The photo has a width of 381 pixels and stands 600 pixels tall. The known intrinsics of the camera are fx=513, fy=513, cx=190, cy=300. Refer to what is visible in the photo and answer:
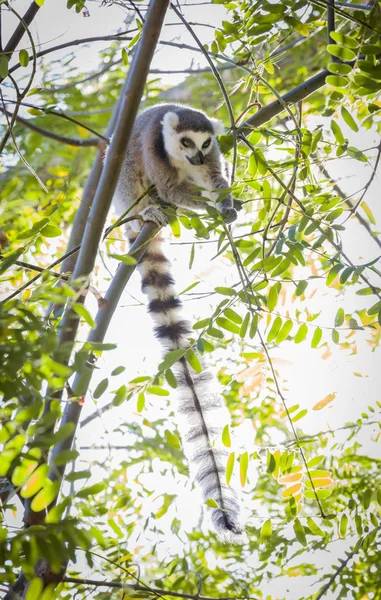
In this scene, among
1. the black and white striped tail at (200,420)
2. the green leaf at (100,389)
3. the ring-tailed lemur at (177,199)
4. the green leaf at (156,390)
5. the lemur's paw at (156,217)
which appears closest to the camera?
the green leaf at (100,389)

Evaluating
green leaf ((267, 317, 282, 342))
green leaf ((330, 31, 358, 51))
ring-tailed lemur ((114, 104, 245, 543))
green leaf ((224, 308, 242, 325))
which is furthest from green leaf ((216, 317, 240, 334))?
green leaf ((330, 31, 358, 51))

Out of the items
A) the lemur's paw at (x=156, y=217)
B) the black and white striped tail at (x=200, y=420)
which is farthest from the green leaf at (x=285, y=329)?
the lemur's paw at (x=156, y=217)

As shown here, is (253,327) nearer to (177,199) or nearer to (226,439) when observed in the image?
(226,439)

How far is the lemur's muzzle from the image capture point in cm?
338

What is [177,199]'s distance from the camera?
11.0ft

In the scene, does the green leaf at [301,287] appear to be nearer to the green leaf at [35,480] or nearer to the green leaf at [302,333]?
the green leaf at [302,333]

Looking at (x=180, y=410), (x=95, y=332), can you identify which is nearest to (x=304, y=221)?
(x=95, y=332)

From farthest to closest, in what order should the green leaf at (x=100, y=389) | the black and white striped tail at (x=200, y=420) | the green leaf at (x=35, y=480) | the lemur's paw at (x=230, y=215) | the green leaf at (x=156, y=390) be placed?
the lemur's paw at (x=230, y=215), the black and white striped tail at (x=200, y=420), the green leaf at (x=156, y=390), the green leaf at (x=100, y=389), the green leaf at (x=35, y=480)

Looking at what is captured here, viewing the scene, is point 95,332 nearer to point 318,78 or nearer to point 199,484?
point 199,484

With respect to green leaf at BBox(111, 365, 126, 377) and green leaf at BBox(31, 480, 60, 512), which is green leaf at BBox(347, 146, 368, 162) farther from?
green leaf at BBox(31, 480, 60, 512)

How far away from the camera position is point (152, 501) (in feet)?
11.2

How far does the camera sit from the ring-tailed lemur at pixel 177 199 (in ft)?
7.10

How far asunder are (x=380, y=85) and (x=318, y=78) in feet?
1.73

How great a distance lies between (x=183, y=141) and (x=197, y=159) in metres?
0.19
